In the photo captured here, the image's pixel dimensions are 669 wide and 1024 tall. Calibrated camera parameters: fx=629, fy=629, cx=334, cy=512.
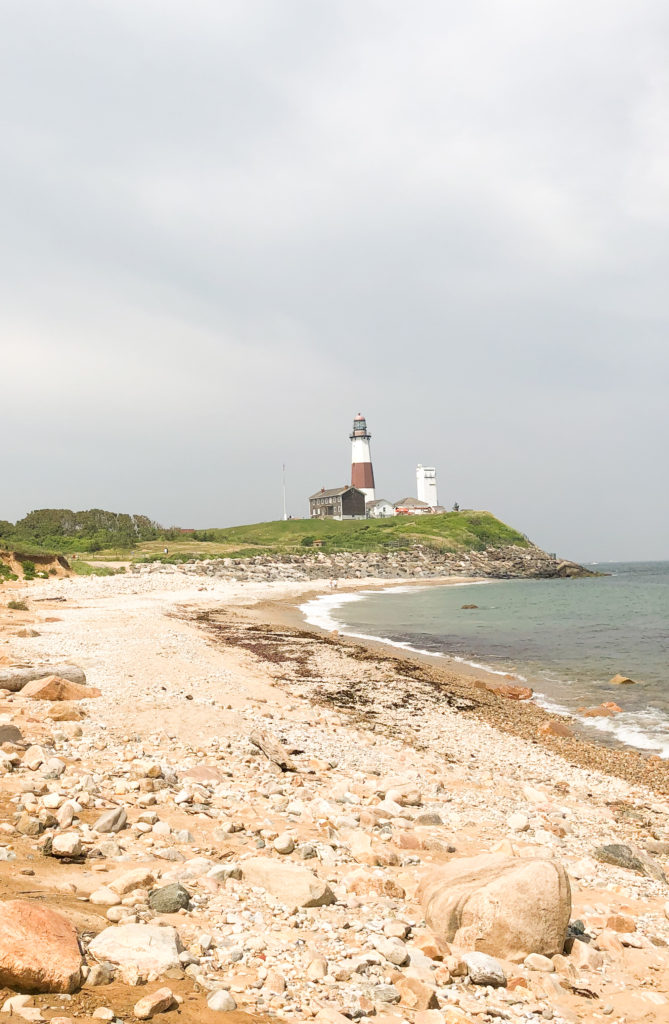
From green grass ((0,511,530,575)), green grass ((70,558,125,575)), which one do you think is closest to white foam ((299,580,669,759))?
green grass ((70,558,125,575))

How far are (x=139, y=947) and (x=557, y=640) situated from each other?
29408 mm

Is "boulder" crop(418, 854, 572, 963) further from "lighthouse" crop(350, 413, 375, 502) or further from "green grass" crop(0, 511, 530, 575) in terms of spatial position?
"lighthouse" crop(350, 413, 375, 502)

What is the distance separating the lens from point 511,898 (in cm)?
516

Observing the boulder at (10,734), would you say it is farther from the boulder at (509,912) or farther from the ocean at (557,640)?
the ocean at (557,640)

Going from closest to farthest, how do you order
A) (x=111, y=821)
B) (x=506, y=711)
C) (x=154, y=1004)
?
(x=154, y=1004), (x=111, y=821), (x=506, y=711)

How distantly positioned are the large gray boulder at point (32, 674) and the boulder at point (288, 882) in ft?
26.5

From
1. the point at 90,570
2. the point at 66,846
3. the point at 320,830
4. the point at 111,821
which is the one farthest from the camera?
the point at 90,570

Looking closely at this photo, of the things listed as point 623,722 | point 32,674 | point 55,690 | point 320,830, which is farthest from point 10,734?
point 623,722

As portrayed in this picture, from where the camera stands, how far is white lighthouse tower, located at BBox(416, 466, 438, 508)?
14588cm

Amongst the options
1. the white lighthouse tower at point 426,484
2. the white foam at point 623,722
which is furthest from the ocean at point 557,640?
the white lighthouse tower at point 426,484

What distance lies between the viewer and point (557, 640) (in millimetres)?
30703

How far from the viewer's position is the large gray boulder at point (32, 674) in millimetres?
11836

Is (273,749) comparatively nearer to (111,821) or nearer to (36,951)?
(111,821)

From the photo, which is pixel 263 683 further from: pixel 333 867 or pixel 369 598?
pixel 369 598
